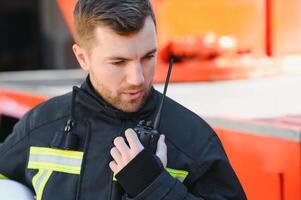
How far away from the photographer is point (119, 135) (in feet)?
5.75

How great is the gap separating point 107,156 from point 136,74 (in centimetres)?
23

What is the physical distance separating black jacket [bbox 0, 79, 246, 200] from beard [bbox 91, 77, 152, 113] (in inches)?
0.8

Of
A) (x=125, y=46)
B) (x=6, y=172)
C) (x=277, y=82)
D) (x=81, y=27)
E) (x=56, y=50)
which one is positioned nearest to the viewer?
(x=125, y=46)

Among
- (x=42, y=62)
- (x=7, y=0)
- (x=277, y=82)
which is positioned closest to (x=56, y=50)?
(x=42, y=62)

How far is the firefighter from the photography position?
163 cm

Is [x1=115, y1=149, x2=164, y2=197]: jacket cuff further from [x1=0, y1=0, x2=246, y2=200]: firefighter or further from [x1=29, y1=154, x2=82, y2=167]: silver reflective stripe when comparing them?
[x1=29, y1=154, x2=82, y2=167]: silver reflective stripe

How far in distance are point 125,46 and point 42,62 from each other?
4.97m

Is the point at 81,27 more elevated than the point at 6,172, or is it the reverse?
the point at 81,27

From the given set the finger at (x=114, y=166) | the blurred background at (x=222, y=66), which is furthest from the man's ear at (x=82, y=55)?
the blurred background at (x=222, y=66)

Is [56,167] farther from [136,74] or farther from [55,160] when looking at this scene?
[136,74]

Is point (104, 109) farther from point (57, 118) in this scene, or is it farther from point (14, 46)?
point (14, 46)

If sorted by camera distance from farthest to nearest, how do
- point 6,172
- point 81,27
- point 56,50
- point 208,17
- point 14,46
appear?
point 14,46
point 56,50
point 208,17
point 6,172
point 81,27

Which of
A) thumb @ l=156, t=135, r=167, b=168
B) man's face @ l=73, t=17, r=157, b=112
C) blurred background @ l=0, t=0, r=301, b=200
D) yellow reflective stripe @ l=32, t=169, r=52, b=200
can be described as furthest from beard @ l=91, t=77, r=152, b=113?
blurred background @ l=0, t=0, r=301, b=200

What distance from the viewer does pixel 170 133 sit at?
5.78 ft
